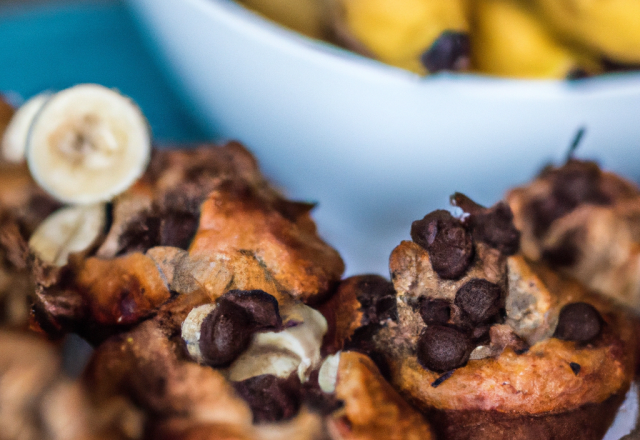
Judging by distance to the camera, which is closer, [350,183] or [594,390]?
[594,390]

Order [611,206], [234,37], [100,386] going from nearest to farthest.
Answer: [100,386], [611,206], [234,37]

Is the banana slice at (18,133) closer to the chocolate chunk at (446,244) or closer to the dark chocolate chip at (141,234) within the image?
the dark chocolate chip at (141,234)

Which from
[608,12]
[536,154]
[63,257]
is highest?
[608,12]

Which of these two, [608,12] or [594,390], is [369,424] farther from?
[608,12]

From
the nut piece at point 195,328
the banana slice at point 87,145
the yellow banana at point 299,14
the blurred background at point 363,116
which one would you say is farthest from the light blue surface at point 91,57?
the nut piece at point 195,328

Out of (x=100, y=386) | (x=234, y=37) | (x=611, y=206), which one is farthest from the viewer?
(x=234, y=37)

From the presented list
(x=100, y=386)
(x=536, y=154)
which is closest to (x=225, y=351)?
(x=100, y=386)

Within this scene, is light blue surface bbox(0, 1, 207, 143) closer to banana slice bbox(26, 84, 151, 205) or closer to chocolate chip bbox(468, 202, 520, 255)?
banana slice bbox(26, 84, 151, 205)
